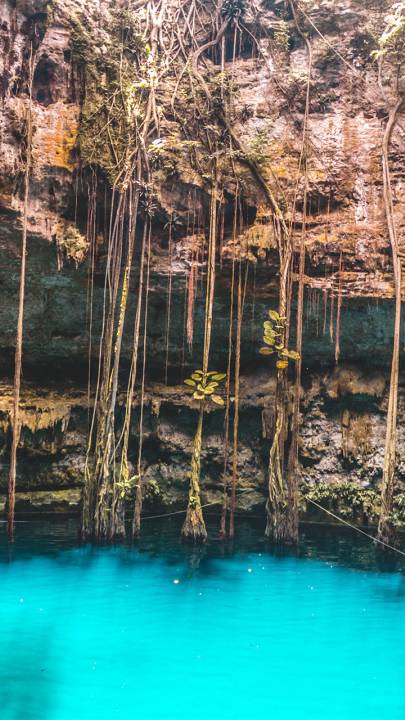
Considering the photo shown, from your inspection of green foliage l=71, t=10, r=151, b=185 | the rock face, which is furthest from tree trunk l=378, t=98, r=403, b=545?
green foliage l=71, t=10, r=151, b=185

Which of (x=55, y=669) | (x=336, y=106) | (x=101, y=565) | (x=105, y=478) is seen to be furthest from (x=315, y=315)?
(x=55, y=669)

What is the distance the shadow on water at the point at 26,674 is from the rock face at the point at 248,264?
157 inches

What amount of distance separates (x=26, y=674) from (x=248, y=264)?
20.2 ft

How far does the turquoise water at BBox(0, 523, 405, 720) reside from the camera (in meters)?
4.20

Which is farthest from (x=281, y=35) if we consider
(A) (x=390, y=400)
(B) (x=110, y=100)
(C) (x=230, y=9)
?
(A) (x=390, y=400)

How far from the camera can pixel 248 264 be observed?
351 inches

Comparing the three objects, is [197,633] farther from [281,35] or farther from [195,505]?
[281,35]

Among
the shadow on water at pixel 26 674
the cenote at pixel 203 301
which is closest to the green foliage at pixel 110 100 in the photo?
the cenote at pixel 203 301

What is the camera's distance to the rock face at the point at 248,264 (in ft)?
26.9

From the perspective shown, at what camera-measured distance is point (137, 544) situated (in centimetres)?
814

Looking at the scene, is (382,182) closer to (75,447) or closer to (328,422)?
(328,422)

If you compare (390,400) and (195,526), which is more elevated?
(390,400)

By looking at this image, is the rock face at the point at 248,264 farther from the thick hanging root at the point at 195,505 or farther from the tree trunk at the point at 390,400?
the thick hanging root at the point at 195,505

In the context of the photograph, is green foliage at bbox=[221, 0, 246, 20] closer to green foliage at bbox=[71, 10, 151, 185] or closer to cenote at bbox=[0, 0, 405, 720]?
cenote at bbox=[0, 0, 405, 720]
